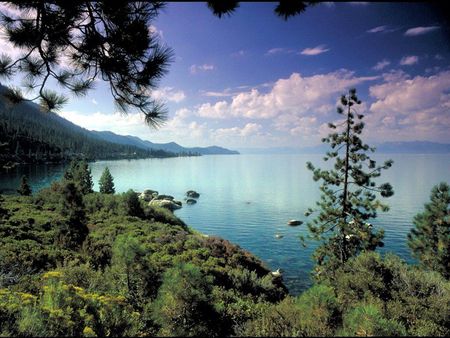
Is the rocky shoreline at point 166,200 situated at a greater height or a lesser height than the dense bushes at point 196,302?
lesser

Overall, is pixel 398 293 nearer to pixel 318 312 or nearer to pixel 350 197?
pixel 318 312

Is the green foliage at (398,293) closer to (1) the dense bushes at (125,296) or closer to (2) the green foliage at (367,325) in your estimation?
(2) the green foliage at (367,325)

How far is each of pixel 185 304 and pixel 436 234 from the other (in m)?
27.0

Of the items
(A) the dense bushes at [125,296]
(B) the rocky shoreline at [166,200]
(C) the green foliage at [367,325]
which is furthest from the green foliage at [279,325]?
(B) the rocky shoreline at [166,200]

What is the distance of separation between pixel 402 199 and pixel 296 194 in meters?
24.7

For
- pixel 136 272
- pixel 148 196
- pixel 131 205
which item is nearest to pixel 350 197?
pixel 136 272

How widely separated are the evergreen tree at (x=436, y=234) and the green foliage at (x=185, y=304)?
25538 mm

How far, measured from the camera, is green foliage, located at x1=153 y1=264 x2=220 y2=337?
16.8ft

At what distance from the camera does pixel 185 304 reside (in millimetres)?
5328

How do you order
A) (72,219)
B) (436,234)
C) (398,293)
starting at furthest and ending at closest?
1. (436,234)
2. (72,219)
3. (398,293)

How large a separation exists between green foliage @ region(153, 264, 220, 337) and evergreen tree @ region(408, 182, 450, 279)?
2554cm

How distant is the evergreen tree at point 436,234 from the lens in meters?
23.2

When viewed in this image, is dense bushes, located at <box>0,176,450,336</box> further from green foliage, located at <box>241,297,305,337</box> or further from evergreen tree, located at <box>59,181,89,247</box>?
evergreen tree, located at <box>59,181,89,247</box>

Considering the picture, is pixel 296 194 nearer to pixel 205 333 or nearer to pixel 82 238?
pixel 82 238
